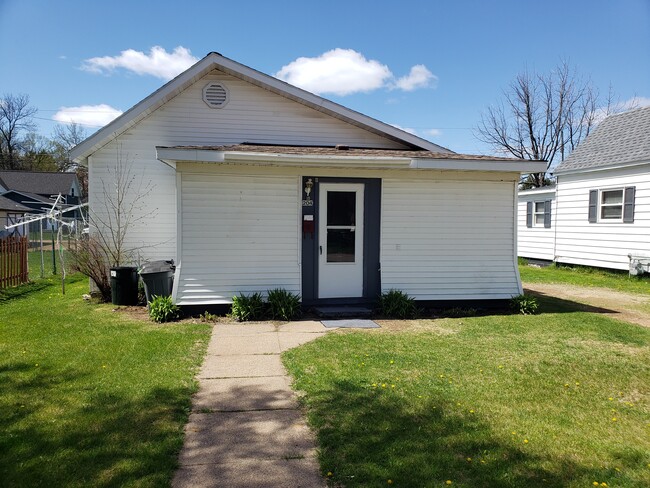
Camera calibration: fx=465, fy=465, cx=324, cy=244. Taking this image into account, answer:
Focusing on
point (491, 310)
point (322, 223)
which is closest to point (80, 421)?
point (322, 223)

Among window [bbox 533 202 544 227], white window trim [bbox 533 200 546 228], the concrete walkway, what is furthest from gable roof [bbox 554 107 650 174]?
the concrete walkway

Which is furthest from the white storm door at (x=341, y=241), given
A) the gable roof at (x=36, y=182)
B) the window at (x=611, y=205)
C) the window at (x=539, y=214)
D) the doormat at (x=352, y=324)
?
the gable roof at (x=36, y=182)

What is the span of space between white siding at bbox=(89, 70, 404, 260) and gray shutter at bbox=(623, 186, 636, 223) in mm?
9130

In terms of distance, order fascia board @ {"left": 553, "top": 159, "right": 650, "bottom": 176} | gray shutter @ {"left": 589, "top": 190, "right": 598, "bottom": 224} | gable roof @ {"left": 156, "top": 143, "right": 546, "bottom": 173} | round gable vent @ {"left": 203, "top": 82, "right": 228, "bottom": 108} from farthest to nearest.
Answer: gray shutter @ {"left": 589, "top": 190, "right": 598, "bottom": 224}, fascia board @ {"left": 553, "top": 159, "right": 650, "bottom": 176}, round gable vent @ {"left": 203, "top": 82, "right": 228, "bottom": 108}, gable roof @ {"left": 156, "top": 143, "right": 546, "bottom": 173}

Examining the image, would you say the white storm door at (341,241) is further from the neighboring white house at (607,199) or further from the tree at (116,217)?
the neighboring white house at (607,199)

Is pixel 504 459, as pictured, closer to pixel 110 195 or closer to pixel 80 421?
pixel 80 421

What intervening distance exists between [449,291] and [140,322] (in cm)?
577

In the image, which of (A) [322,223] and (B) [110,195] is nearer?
(A) [322,223]

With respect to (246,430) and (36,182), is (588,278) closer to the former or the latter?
(246,430)

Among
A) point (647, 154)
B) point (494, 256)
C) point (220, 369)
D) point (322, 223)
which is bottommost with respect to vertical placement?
point (220, 369)

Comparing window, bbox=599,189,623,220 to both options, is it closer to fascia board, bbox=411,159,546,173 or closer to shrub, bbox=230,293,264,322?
fascia board, bbox=411,159,546,173

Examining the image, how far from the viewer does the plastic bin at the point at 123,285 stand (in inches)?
369

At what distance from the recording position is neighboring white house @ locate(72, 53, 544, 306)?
834 cm

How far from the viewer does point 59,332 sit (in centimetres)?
701
